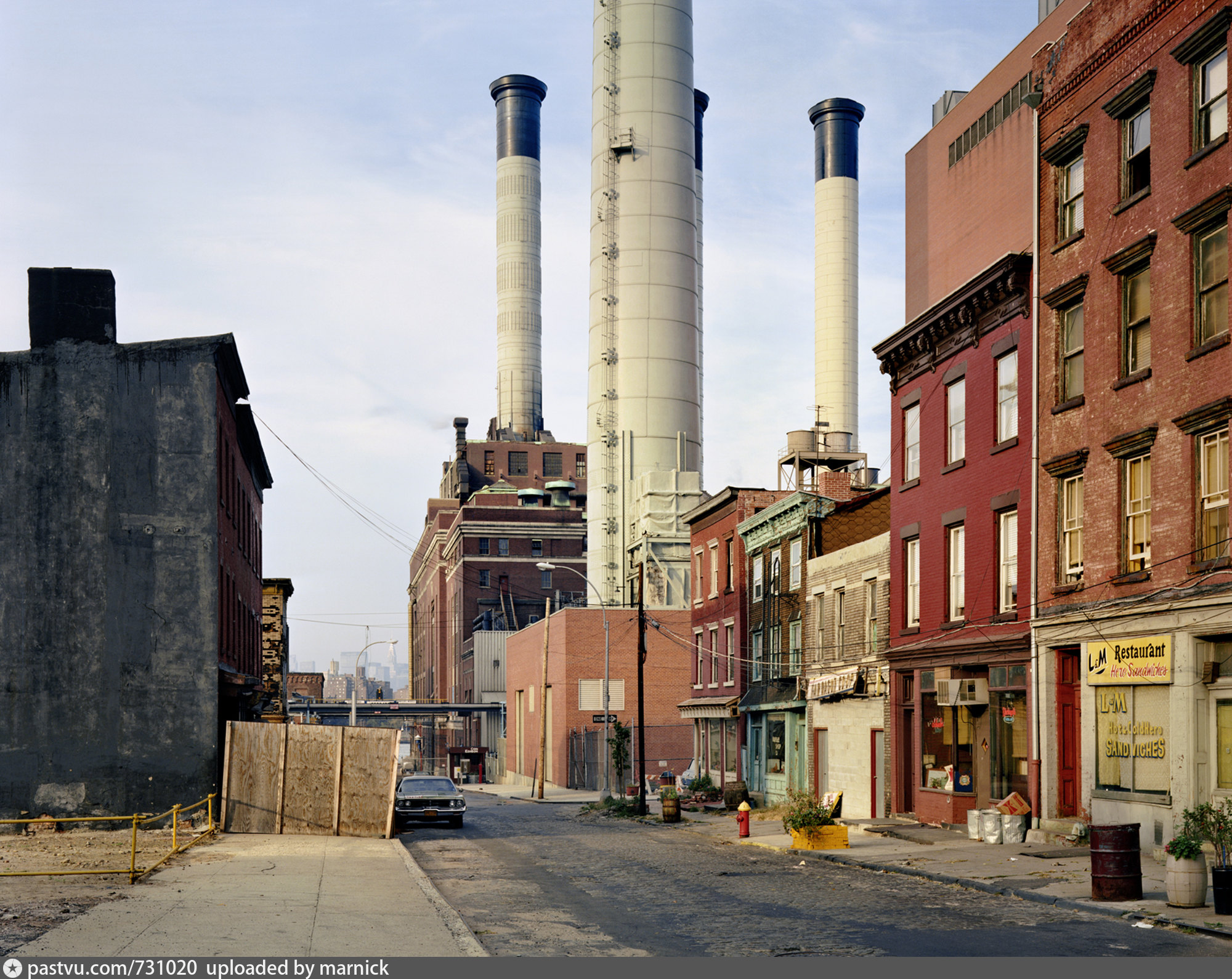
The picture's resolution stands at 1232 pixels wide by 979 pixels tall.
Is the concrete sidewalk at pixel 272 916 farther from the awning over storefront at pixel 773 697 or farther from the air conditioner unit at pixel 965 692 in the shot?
the awning over storefront at pixel 773 697

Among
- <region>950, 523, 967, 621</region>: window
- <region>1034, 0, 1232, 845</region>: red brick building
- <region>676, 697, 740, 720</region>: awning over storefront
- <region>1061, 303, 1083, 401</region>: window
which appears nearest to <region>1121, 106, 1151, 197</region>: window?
<region>1034, 0, 1232, 845</region>: red brick building

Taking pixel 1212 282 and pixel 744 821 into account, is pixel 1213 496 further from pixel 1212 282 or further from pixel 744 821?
pixel 744 821

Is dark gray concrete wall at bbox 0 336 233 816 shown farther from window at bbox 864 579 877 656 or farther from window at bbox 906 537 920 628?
window at bbox 906 537 920 628

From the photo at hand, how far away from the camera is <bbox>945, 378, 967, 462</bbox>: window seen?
33.4 meters

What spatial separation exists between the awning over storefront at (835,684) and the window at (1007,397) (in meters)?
9.96

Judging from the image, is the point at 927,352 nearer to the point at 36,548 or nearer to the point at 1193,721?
the point at 1193,721

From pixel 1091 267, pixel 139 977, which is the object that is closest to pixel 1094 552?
pixel 1091 267

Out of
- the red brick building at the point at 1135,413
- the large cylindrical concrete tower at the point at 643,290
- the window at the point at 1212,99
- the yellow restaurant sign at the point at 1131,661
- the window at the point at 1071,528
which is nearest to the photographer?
the red brick building at the point at 1135,413

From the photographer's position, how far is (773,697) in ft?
155

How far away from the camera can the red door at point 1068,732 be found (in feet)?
91.8

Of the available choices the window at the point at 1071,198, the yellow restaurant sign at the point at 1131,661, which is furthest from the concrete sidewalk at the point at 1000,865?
the window at the point at 1071,198

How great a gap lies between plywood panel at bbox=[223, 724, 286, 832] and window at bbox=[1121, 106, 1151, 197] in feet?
72.1

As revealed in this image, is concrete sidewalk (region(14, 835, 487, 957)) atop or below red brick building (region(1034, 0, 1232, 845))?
below

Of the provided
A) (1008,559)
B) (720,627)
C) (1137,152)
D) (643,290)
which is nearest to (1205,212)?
(1137,152)
